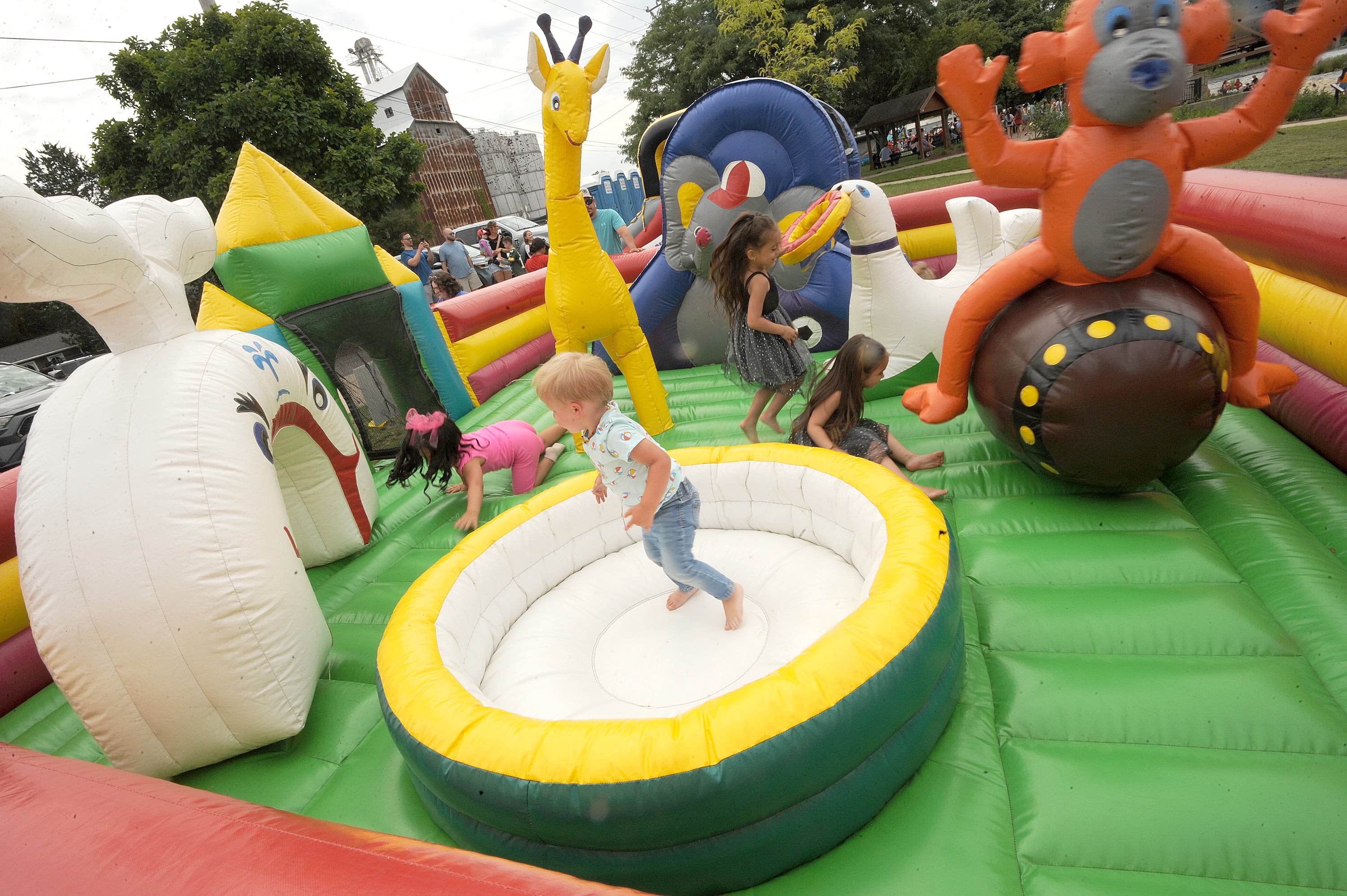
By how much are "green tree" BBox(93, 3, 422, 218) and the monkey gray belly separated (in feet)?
42.2

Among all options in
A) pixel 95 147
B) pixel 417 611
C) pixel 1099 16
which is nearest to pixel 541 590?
pixel 417 611

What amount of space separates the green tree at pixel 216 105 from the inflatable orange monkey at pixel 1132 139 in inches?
498

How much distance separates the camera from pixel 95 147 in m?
11.4

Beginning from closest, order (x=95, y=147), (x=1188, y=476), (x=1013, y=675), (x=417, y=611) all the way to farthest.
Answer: (x=1013, y=675) < (x=417, y=611) < (x=1188, y=476) < (x=95, y=147)

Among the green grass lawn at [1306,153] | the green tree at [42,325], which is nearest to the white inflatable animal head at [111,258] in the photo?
the green grass lawn at [1306,153]

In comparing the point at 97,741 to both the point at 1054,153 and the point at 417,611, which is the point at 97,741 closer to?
the point at 417,611

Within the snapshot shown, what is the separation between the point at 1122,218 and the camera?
6.48 ft

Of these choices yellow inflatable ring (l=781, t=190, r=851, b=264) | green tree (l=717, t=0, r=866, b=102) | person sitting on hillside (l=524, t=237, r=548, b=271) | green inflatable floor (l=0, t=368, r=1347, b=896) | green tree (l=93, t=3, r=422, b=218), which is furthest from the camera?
green tree (l=717, t=0, r=866, b=102)

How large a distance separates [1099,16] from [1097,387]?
1004 millimetres

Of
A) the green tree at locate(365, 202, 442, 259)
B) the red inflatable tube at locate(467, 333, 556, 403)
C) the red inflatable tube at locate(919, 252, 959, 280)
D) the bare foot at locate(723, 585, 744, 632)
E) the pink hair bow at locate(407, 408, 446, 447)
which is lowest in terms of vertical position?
the bare foot at locate(723, 585, 744, 632)

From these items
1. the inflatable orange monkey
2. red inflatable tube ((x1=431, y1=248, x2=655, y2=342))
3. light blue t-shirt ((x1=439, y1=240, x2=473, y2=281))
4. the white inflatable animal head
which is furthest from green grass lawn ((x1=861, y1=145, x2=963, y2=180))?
the white inflatable animal head

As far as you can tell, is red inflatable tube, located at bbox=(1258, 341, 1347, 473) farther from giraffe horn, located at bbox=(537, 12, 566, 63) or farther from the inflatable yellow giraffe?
giraffe horn, located at bbox=(537, 12, 566, 63)

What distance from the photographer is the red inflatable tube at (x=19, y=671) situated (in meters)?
2.60

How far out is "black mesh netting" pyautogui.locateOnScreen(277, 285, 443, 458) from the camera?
4.15m
